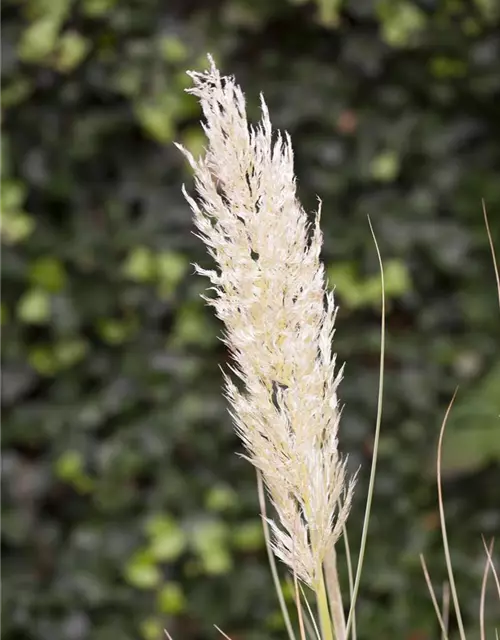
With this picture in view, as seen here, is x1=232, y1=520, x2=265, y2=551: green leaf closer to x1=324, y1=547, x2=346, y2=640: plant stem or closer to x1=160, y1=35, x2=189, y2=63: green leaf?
x1=160, y1=35, x2=189, y2=63: green leaf

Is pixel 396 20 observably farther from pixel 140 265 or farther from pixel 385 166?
pixel 140 265

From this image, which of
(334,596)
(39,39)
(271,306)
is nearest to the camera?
(271,306)

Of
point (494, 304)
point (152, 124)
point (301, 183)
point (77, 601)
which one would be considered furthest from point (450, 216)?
point (77, 601)

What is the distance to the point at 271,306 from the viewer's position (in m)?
0.63

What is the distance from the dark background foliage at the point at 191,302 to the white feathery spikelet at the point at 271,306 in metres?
1.27

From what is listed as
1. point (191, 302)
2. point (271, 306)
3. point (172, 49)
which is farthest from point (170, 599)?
point (271, 306)

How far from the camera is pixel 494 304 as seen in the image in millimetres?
2111

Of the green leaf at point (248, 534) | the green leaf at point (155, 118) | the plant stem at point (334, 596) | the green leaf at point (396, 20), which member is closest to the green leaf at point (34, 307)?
the green leaf at point (155, 118)

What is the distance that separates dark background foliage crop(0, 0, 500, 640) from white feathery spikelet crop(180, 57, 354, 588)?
4.15 ft

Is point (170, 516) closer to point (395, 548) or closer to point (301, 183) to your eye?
point (395, 548)

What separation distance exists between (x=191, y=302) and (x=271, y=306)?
1.32 meters

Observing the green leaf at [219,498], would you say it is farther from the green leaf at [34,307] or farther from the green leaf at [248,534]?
the green leaf at [34,307]

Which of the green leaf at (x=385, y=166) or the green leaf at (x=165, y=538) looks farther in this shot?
the green leaf at (x=385, y=166)

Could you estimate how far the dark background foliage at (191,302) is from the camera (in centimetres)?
189
